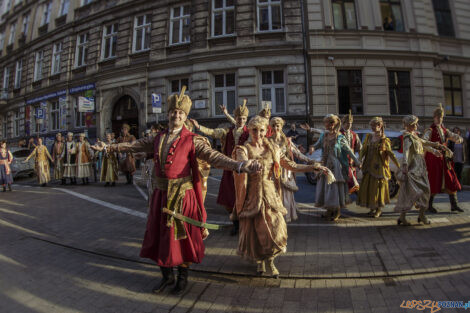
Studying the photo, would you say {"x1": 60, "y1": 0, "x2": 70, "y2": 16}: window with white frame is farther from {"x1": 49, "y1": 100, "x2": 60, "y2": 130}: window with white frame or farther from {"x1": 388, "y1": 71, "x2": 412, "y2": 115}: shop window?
{"x1": 388, "y1": 71, "x2": 412, "y2": 115}: shop window

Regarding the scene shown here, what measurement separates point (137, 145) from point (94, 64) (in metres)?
20.1

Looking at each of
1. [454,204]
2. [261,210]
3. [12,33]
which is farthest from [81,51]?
[454,204]

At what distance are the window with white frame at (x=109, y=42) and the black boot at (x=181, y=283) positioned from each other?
20.1 meters

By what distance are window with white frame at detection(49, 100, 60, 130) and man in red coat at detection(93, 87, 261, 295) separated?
78.4ft

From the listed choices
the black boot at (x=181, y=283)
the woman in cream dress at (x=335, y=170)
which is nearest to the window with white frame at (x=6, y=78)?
the woman in cream dress at (x=335, y=170)

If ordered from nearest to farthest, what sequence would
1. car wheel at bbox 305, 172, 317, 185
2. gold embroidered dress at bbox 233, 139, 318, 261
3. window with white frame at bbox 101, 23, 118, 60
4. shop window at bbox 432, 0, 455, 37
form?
1. gold embroidered dress at bbox 233, 139, 318, 261
2. car wheel at bbox 305, 172, 317, 185
3. shop window at bbox 432, 0, 455, 37
4. window with white frame at bbox 101, 23, 118, 60

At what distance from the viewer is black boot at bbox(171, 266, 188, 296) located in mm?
2986

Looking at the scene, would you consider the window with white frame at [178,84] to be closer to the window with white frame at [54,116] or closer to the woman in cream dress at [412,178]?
the window with white frame at [54,116]

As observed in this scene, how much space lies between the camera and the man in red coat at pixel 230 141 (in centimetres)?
496

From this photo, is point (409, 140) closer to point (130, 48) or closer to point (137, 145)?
point (137, 145)

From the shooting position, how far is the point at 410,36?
601 inches

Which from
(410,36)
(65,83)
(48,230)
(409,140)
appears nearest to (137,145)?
(48,230)

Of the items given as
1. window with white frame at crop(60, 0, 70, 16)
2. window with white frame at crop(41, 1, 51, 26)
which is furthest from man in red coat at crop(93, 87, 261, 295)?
window with white frame at crop(41, 1, 51, 26)

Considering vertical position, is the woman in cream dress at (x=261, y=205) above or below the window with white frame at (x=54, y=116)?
below
